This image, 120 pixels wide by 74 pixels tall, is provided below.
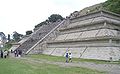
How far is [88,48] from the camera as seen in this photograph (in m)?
24.5

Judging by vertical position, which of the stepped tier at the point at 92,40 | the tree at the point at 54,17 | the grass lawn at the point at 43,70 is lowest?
the grass lawn at the point at 43,70

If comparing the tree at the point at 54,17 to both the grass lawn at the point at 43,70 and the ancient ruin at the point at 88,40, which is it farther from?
the grass lawn at the point at 43,70

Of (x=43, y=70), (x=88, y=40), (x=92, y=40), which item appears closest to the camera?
(x=43, y=70)

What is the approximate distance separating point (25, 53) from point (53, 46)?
16.5ft

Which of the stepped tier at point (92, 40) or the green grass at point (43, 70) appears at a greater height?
the stepped tier at point (92, 40)

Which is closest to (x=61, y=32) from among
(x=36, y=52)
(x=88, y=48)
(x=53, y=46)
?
(x=53, y=46)

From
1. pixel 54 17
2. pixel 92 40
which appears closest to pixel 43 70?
pixel 92 40

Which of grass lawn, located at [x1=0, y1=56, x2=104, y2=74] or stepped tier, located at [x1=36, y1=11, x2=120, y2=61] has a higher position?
stepped tier, located at [x1=36, y1=11, x2=120, y2=61]

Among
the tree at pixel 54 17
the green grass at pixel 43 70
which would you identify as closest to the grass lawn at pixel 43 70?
the green grass at pixel 43 70

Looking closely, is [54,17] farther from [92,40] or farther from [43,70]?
[43,70]

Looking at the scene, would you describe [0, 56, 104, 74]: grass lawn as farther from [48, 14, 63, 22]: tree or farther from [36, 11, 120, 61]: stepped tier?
[48, 14, 63, 22]: tree

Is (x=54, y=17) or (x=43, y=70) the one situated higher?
(x=54, y=17)

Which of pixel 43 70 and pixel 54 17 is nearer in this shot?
pixel 43 70

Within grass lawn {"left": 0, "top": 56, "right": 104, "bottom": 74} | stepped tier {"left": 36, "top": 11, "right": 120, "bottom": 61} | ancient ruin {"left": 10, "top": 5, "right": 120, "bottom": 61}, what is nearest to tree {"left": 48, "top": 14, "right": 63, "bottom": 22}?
ancient ruin {"left": 10, "top": 5, "right": 120, "bottom": 61}
